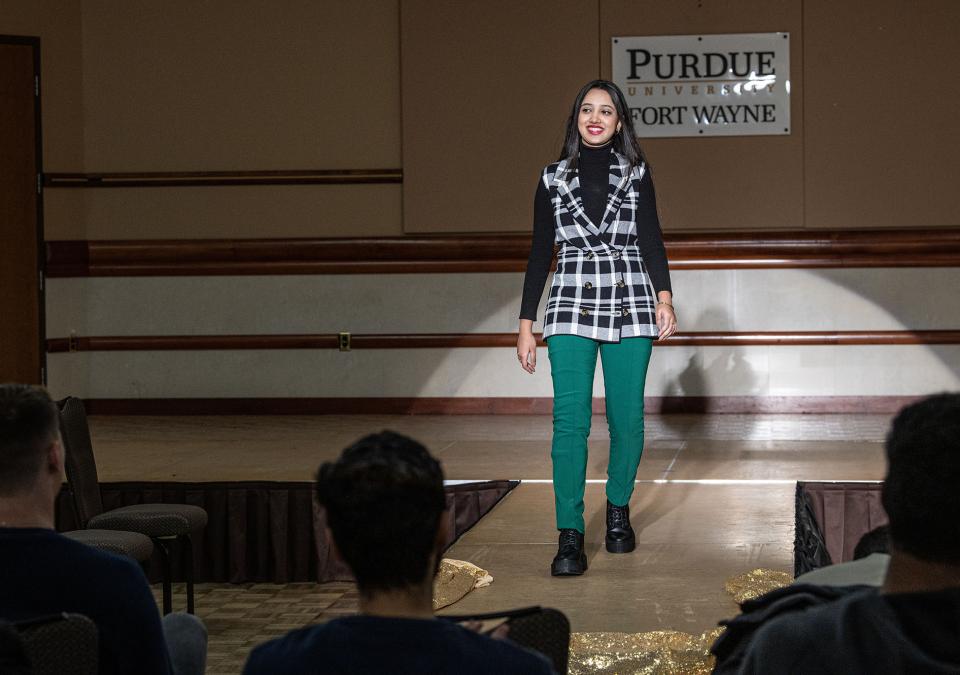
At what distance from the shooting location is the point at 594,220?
3.22 metres

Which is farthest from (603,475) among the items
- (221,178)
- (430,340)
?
(221,178)

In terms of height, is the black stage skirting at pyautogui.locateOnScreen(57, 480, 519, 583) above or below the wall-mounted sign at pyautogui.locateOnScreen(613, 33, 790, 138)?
below

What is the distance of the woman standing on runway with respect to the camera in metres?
3.18

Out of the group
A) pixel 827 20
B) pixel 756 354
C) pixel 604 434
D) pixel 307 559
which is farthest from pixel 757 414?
Answer: pixel 307 559

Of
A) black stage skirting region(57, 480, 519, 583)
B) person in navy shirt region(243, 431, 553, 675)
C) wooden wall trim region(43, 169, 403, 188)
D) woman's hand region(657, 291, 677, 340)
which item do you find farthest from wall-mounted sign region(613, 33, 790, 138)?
person in navy shirt region(243, 431, 553, 675)

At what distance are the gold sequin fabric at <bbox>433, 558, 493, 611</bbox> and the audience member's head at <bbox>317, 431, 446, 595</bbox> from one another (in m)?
1.80

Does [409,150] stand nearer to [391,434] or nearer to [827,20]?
[827,20]

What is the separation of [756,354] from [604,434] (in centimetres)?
146

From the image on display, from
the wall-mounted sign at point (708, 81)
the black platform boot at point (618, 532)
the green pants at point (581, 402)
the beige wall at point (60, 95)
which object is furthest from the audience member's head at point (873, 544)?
the beige wall at point (60, 95)

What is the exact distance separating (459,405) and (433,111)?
1756 millimetres

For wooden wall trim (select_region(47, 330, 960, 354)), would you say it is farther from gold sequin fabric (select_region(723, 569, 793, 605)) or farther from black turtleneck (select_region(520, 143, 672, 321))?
gold sequin fabric (select_region(723, 569, 793, 605))

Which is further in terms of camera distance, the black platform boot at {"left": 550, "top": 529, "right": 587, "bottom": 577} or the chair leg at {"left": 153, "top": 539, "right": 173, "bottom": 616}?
the chair leg at {"left": 153, "top": 539, "right": 173, "bottom": 616}

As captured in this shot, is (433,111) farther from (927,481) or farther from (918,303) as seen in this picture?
(927,481)

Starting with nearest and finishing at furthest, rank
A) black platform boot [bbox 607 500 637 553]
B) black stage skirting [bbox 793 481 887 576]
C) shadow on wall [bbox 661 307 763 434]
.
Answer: black platform boot [bbox 607 500 637 553] < black stage skirting [bbox 793 481 887 576] < shadow on wall [bbox 661 307 763 434]
